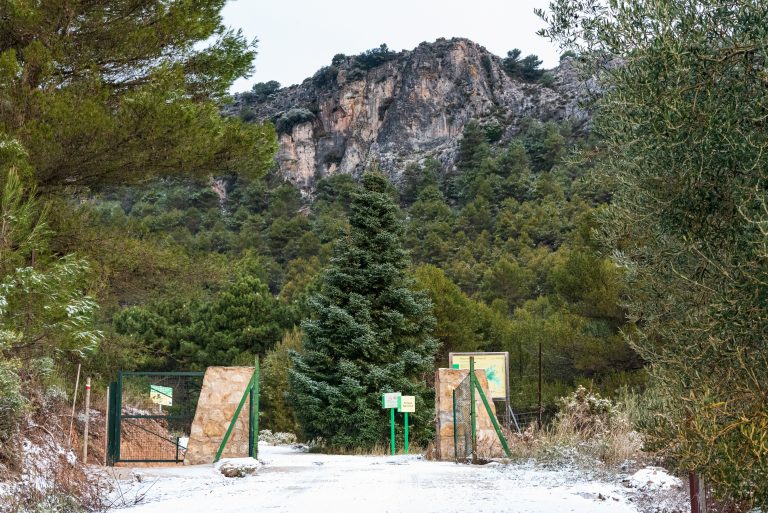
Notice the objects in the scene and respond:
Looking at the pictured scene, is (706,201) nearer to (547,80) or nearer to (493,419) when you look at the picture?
(493,419)

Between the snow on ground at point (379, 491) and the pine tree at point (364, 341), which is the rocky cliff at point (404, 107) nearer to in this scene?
the pine tree at point (364, 341)

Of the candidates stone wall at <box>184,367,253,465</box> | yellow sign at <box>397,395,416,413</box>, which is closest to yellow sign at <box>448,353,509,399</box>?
yellow sign at <box>397,395,416,413</box>

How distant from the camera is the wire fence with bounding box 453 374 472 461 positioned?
50.2ft

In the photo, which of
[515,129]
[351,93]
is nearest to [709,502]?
[515,129]

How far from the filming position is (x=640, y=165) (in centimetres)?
557

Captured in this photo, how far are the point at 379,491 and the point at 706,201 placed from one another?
581 cm

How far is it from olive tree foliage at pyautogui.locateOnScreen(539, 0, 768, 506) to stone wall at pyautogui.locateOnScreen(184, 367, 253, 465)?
11246 millimetres

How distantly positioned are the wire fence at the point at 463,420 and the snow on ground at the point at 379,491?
2081 mm

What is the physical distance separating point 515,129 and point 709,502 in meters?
97.4

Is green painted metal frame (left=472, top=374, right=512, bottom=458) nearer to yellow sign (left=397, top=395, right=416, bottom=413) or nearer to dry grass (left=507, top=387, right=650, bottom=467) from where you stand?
dry grass (left=507, top=387, right=650, bottom=467)

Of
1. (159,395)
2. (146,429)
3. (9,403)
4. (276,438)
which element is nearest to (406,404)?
(146,429)

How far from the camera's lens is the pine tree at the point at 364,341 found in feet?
72.1

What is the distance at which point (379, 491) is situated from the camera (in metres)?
9.42

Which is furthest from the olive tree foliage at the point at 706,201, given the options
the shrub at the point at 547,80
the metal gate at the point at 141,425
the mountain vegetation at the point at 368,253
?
the shrub at the point at 547,80
